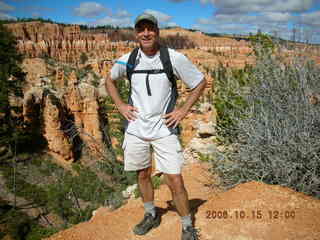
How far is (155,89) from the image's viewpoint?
2225mm

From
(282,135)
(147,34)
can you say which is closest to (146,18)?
(147,34)

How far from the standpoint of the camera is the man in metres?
2.20

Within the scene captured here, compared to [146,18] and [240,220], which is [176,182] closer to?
[240,220]

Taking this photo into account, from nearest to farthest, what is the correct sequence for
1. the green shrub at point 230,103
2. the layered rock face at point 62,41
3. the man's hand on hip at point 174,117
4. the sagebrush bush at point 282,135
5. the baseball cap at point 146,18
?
the baseball cap at point 146,18 < the man's hand on hip at point 174,117 < the sagebrush bush at point 282,135 < the green shrub at point 230,103 < the layered rock face at point 62,41

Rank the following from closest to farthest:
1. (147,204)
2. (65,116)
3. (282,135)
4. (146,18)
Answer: (146,18) → (147,204) → (282,135) → (65,116)

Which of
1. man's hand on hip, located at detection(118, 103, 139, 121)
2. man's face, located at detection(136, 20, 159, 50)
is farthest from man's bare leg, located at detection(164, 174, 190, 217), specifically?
man's face, located at detection(136, 20, 159, 50)

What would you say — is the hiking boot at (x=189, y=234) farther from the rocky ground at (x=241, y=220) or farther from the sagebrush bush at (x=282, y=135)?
the sagebrush bush at (x=282, y=135)

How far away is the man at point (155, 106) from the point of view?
7.23 ft

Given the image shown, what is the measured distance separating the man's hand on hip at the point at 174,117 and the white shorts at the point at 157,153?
110 millimetres

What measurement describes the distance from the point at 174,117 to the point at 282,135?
1587 millimetres

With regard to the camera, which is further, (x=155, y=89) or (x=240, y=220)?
(x=240, y=220)

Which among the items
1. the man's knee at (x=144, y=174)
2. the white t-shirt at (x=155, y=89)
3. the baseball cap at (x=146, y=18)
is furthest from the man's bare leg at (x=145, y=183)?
the baseball cap at (x=146, y=18)

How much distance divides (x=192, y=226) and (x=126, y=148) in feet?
3.17

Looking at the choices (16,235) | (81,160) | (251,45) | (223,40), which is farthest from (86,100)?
(223,40)
